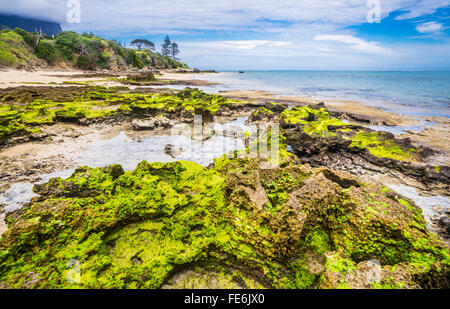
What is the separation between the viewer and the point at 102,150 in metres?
9.57

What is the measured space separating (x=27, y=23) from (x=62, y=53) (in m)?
176

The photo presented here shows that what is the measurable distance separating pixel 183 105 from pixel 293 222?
13.4m

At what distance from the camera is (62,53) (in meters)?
46.2

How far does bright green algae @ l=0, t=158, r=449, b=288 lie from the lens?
3102mm

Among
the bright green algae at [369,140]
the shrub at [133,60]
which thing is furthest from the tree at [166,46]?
the bright green algae at [369,140]

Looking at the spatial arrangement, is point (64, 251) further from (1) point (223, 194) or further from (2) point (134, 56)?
(2) point (134, 56)

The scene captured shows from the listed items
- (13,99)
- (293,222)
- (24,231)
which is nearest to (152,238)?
(24,231)

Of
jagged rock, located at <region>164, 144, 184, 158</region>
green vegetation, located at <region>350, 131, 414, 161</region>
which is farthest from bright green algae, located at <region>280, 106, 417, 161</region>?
jagged rock, located at <region>164, 144, 184, 158</region>

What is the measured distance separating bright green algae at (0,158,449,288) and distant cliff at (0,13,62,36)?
20280cm

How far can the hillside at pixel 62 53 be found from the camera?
1439 inches

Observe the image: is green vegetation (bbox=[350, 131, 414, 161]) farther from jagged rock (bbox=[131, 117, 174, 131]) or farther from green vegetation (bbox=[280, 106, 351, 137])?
jagged rock (bbox=[131, 117, 174, 131])

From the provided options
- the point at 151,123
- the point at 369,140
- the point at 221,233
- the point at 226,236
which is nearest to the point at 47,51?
the point at 151,123

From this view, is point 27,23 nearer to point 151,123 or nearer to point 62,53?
point 62,53

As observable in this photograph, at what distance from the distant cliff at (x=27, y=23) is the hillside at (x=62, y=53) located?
137 metres
